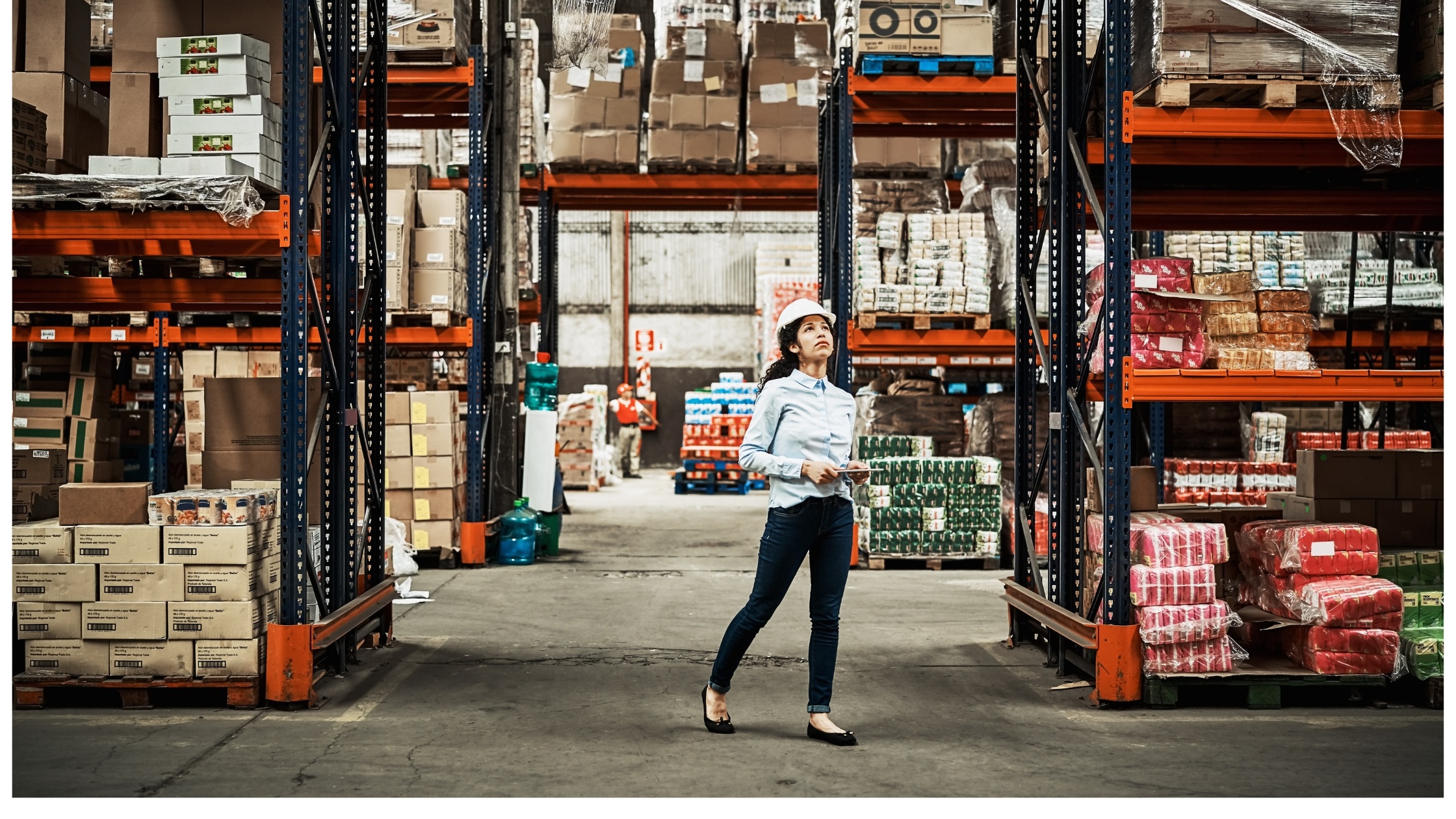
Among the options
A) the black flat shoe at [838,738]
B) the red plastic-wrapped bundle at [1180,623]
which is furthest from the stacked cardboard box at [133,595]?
the red plastic-wrapped bundle at [1180,623]

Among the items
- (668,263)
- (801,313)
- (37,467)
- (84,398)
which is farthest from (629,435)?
(801,313)

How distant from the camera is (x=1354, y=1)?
533cm

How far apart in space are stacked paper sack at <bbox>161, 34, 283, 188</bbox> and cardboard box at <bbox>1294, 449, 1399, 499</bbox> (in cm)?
523

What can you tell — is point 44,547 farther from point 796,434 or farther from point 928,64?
point 928,64

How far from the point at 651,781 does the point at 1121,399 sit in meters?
2.53

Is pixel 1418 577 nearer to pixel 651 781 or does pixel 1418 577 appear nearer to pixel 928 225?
pixel 651 781

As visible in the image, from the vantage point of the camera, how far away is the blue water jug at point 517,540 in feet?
35.3

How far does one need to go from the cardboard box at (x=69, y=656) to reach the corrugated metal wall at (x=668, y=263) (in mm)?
20666

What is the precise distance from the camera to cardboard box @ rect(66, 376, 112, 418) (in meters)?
10.6

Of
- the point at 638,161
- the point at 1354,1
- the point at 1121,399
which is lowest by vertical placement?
the point at 1121,399

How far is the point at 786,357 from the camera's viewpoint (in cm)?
481

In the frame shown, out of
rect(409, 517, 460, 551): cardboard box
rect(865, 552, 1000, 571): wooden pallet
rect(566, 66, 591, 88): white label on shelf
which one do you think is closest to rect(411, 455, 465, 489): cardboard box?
rect(409, 517, 460, 551): cardboard box

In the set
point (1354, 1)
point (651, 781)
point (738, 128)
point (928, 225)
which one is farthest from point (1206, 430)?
point (651, 781)

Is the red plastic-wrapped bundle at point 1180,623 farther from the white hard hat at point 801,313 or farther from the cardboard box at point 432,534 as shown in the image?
the cardboard box at point 432,534
